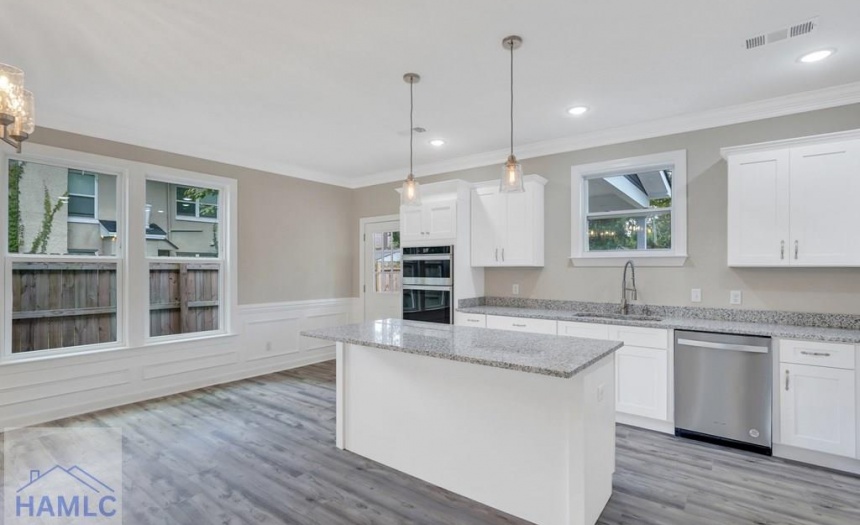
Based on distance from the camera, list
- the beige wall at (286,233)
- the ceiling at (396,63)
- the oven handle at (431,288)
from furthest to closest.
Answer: the beige wall at (286,233), the oven handle at (431,288), the ceiling at (396,63)

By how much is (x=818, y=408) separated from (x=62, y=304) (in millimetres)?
6116

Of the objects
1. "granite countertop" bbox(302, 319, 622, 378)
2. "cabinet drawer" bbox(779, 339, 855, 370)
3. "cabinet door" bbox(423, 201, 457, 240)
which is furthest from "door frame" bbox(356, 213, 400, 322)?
"cabinet drawer" bbox(779, 339, 855, 370)

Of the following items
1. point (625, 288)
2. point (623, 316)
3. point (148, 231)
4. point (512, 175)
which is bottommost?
point (623, 316)

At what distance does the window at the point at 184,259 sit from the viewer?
4445 mm

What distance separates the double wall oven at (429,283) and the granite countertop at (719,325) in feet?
1.80

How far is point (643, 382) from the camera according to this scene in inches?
137

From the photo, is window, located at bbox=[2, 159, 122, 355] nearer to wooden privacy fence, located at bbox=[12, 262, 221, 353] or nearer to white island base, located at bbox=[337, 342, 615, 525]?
wooden privacy fence, located at bbox=[12, 262, 221, 353]

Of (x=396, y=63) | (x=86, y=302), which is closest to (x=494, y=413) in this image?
(x=396, y=63)

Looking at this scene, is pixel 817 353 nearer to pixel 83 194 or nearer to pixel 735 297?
pixel 735 297

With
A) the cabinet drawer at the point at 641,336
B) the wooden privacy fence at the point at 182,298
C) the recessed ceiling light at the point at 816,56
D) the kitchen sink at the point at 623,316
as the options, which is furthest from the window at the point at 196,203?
the recessed ceiling light at the point at 816,56

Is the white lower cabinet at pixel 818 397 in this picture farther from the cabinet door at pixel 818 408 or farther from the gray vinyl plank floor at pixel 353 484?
the gray vinyl plank floor at pixel 353 484

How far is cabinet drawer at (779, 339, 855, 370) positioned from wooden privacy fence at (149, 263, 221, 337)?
5.40 metres

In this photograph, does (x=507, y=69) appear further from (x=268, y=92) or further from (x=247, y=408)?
(x=247, y=408)

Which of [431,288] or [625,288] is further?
[431,288]
